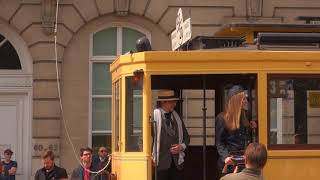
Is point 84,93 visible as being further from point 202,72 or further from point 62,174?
point 202,72

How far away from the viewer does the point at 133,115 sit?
785 centimetres

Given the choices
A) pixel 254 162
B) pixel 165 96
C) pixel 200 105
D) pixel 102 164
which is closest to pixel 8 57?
pixel 102 164

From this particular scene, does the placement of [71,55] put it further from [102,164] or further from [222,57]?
[222,57]

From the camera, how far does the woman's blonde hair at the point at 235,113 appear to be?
7680 mm

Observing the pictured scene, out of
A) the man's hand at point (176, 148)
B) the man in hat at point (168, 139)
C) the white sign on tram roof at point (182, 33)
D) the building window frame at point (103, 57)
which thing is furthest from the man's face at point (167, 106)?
the building window frame at point (103, 57)

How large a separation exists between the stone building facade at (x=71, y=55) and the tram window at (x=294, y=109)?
9.87 meters

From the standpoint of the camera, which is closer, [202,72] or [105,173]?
[202,72]

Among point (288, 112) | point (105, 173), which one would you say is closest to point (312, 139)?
point (288, 112)

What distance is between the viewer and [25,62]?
56.7 feet

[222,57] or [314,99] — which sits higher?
[222,57]

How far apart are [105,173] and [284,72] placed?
8.04 ft

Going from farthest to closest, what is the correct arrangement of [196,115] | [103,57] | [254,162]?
1. [103,57]
2. [196,115]
3. [254,162]

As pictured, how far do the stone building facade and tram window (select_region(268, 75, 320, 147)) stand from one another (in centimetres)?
987

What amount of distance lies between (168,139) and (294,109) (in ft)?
4.45
